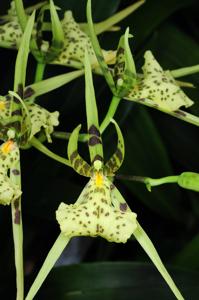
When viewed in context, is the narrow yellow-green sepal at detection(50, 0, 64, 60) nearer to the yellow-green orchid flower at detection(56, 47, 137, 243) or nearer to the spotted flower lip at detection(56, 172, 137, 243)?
the yellow-green orchid flower at detection(56, 47, 137, 243)

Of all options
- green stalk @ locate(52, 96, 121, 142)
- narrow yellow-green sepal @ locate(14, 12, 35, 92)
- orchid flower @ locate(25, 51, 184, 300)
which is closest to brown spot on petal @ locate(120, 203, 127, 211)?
orchid flower @ locate(25, 51, 184, 300)

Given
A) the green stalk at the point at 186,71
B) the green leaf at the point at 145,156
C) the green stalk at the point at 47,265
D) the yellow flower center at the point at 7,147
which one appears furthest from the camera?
the green leaf at the point at 145,156

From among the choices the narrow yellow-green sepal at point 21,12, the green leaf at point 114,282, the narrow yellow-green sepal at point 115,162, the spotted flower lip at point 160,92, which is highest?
the narrow yellow-green sepal at point 21,12

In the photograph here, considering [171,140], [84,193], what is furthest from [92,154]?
[171,140]

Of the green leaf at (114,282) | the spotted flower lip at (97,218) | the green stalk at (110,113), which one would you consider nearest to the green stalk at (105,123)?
the green stalk at (110,113)

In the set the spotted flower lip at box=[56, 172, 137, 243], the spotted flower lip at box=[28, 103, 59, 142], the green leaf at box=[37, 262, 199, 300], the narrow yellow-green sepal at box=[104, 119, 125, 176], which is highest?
the spotted flower lip at box=[28, 103, 59, 142]

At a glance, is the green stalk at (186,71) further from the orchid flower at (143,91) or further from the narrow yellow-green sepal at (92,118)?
the narrow yellow-green sepal at (92,118)

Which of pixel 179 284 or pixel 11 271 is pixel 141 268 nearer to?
pixel 179 284
